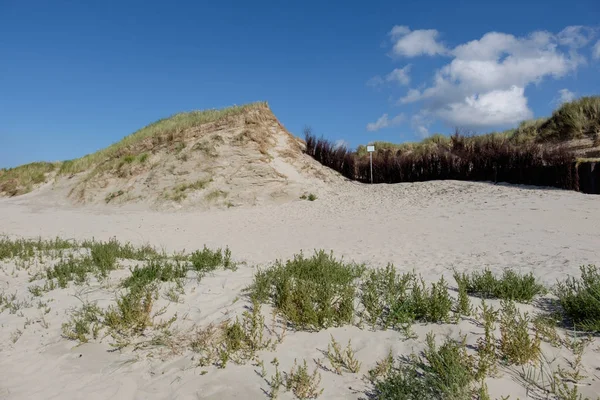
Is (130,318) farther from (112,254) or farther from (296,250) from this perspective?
(296,250)

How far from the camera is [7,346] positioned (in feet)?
12.3

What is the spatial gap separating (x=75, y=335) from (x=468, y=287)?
14.6 feet

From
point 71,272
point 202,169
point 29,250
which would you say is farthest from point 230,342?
point 202,169

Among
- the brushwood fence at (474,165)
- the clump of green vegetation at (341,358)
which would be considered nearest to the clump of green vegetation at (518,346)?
the clump of green vegetation at (341,358)

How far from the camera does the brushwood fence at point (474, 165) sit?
1259 centimetres

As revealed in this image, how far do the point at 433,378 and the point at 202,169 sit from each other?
16.0 metres

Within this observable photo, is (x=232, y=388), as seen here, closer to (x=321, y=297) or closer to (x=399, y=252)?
(x=321, y=297)

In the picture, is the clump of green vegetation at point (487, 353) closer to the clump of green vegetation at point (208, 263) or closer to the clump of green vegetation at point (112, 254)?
the clump of green vegetation at point (208, 263)

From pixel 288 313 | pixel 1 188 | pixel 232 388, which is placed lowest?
pixel 232 388

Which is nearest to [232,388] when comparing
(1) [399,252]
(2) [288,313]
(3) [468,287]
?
(2) [288,313]

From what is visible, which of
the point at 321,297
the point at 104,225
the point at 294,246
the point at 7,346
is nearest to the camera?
the point at 7,346

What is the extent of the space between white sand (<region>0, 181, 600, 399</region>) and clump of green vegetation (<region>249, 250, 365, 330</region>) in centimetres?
16

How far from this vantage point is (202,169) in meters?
17.5

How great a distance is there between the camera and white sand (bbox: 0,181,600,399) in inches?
121
